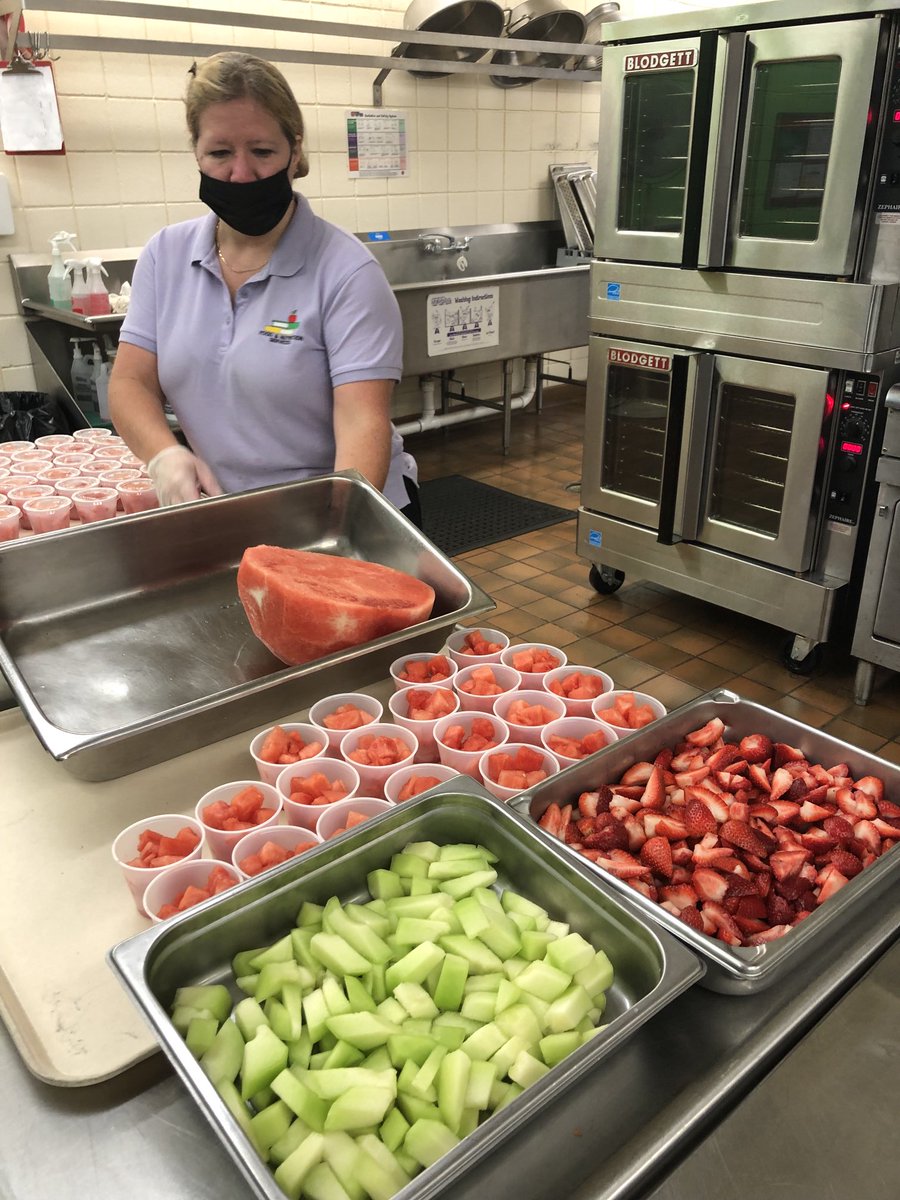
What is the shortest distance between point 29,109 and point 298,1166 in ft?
12.8

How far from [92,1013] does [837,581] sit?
8.03ft

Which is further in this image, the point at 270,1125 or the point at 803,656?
the point at 803,656

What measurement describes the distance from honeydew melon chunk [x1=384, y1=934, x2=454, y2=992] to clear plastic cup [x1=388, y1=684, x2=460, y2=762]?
0.39 metres

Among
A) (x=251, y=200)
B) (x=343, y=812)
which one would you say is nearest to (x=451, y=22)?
(x=251, y=200)

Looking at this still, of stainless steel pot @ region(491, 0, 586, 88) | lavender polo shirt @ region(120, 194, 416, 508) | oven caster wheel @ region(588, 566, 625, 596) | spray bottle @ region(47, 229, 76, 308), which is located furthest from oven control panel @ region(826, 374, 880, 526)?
stainless steel pot @ region(491, 0, 586, 88)

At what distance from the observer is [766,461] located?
9.44 feet

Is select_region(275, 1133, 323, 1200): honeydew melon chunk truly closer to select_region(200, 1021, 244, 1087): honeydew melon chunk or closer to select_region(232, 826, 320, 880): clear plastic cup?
select_region(200, 1021, 244, 1087): honeydew melon chunk

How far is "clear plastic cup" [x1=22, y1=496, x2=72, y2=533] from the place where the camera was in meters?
1.88

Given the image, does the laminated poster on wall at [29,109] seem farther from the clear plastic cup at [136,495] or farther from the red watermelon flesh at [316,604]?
the red watermelon flesh at [316,604]

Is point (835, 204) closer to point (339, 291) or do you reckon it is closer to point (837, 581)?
point (837, 581)

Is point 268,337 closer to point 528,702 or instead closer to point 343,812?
point 528,702

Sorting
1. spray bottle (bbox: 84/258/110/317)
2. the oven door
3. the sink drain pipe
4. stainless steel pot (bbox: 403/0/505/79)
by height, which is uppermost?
stainless steel pot (bbox: 403/0/505/79)

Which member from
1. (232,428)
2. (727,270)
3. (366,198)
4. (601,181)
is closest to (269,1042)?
(232,428)

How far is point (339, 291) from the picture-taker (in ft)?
6.06
